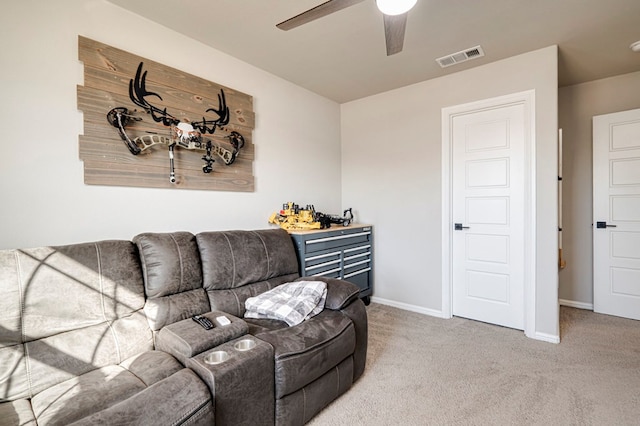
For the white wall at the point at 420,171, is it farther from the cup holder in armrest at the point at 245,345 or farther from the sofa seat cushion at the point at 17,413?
the sofa seat cushion at the point at 17,413

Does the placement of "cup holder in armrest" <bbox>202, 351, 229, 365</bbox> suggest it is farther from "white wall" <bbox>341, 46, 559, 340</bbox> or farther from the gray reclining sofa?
"white wall" <bbox>341, 46, 559, 340</bbox>

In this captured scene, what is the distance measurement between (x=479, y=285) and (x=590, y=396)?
4.28 feet

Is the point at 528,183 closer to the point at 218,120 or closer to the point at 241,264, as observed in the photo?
the point at 241,264

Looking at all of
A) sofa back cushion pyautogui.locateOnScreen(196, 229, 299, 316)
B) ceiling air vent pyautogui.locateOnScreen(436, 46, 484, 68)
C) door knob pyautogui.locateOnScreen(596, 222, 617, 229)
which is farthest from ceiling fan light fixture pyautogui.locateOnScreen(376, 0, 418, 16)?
door knob pyautogui.locateOnScreen(596, 222, 617, 229)

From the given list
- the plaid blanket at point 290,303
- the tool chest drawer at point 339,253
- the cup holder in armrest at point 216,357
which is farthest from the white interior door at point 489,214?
the cup holder in armrest at point 216,357

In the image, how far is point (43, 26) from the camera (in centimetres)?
178

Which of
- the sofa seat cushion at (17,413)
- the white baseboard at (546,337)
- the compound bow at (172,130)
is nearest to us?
the sofa seat cushion at (17,413)

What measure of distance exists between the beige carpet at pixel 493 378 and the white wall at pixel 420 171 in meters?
0.37

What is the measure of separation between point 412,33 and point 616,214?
9.56 feet

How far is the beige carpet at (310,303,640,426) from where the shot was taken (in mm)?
1739


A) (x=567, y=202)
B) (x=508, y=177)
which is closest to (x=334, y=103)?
(x=508, y=177)

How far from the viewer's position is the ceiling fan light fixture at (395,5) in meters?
1.48

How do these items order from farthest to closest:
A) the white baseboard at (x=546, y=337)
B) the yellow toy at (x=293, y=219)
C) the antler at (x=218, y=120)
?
the yellow toy at (x=293, y=219), the white baseboard at (x=546, y=337), the antler at (x=218, y=120)

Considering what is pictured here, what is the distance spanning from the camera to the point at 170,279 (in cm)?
186
